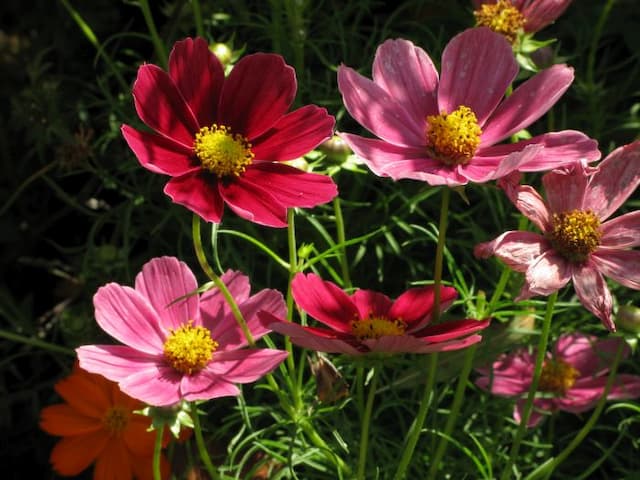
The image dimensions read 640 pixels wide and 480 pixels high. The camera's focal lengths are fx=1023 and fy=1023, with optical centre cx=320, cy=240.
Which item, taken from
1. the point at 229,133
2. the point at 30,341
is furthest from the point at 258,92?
the point at 30,341

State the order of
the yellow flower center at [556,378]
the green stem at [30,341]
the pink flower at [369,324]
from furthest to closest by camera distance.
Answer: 1. the yellow flower center at [556,378]
2. the green stem at [30,341]
3. the pink flower at [369,324]

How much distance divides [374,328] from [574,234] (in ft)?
0.63

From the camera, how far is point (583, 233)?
88 cm

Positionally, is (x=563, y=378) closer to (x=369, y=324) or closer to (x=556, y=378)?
(x=556, y=378)

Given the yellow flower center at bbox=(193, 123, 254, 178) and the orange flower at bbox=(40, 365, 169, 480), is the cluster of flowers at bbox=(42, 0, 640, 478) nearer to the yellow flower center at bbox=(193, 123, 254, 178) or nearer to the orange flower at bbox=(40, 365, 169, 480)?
the yellow flower center at bbox=(193, 123, 254, 178)

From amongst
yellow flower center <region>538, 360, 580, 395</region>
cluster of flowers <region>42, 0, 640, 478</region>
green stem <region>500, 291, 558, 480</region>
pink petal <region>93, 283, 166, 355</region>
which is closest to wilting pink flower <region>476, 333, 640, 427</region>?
yellow flower center <region>538, 360, 580, 395</region>

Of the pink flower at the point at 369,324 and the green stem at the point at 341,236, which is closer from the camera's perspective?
the pink flower at the point at 369,324

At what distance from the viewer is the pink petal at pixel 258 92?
35.4 inches

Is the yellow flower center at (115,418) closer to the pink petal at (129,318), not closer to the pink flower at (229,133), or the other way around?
the pink petal at (129,318)

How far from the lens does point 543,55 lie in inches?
41.8

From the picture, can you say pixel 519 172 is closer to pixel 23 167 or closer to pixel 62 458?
pixel 62 458

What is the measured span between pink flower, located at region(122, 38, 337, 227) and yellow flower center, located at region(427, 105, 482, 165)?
0.10 m

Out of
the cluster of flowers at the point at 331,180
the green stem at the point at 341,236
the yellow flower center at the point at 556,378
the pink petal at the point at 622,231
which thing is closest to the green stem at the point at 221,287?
the cluster of flowers at the point at 331,180

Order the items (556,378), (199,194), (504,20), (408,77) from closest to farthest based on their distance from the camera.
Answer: (199,194) < (408,77) < (504,20) < (556,378)
